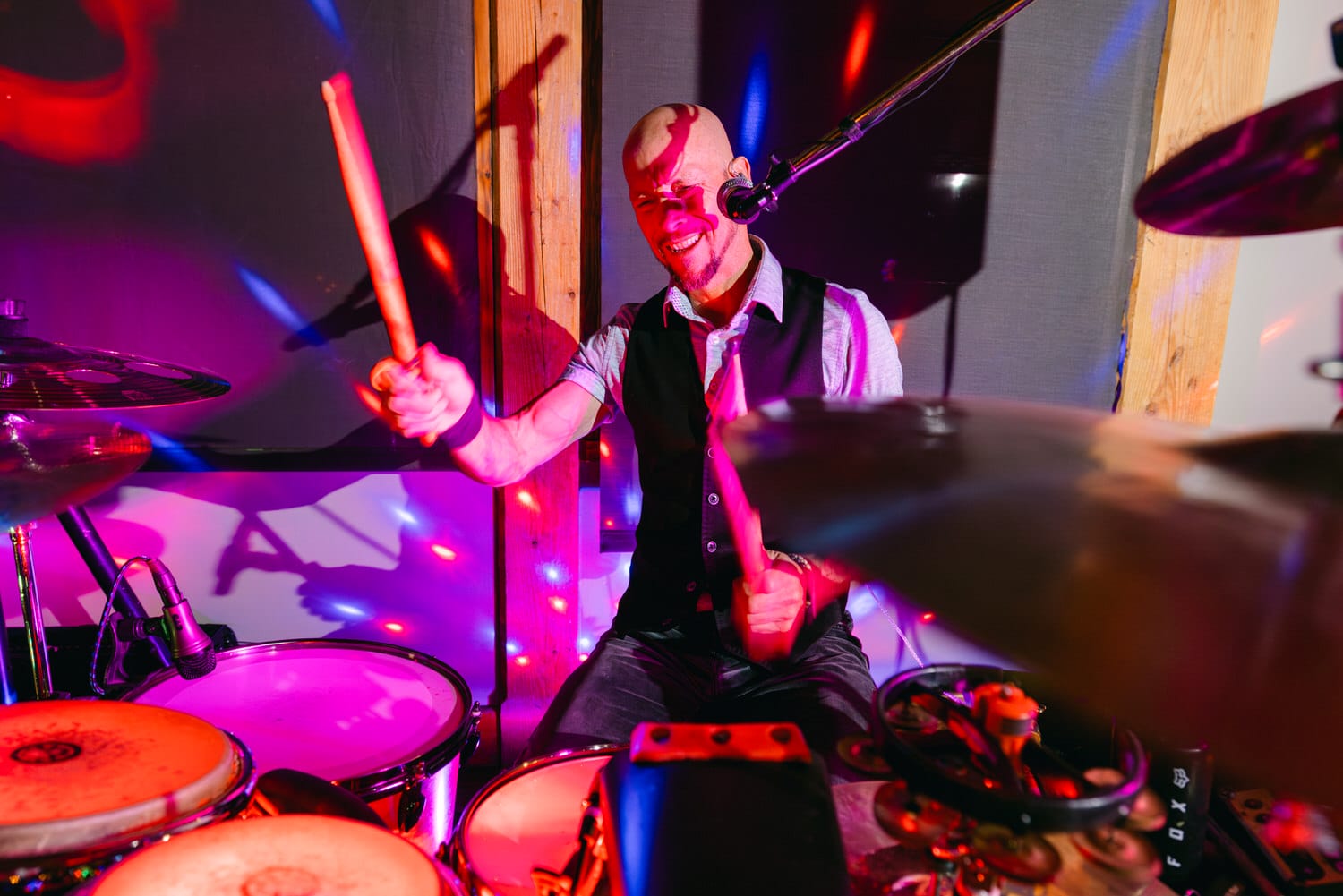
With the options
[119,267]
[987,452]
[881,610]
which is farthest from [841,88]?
[119,267]

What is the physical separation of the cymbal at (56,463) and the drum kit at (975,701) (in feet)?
1.24

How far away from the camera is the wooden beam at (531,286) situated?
1677 mm

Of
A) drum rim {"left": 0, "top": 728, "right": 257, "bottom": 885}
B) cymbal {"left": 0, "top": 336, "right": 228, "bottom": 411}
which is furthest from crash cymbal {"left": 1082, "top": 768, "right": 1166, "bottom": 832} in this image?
cymbal {"left": 0, "top": 336, "right": 228, "bottom": 411}

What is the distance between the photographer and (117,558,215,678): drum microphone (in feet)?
3.61

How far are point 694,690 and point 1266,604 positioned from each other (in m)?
1.07

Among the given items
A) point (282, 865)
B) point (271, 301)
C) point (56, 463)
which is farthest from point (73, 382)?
point (282, 865)

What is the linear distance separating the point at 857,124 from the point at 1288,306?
1.78 m

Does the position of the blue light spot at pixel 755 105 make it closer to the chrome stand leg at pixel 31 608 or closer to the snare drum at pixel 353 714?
the snare drum at pixel 353 714

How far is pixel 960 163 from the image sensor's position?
6.12ft

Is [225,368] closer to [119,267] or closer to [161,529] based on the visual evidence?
[119,267]

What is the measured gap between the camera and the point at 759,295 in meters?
1.43

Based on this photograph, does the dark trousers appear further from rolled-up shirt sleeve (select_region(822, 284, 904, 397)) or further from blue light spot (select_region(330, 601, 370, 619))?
blue light spot (select_region(330, 601, 370, 619))

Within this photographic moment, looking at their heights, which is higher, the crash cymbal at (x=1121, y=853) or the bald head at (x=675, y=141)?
the bald head at (x=675, y=141)

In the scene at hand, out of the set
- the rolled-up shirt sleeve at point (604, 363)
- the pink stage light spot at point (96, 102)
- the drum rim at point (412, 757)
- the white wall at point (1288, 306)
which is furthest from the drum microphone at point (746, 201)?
the white wall at point (1288, 306)
